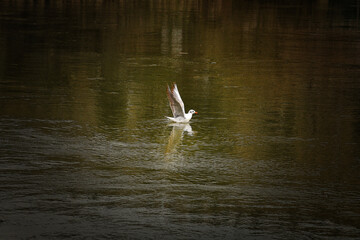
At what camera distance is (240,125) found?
515 inches

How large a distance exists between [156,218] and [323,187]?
2538 millimetres

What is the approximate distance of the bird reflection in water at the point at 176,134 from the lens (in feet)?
37.4

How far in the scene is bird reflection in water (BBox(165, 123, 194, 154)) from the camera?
37.4 ft

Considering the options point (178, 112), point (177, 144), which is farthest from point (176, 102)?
point (177, 144)

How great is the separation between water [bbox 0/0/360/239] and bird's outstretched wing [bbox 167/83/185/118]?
265 millimetres

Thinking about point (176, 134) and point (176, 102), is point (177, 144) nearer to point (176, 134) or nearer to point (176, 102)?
point (176, 134)

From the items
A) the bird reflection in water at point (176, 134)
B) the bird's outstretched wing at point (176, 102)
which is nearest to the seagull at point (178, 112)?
the bird's outstretched wing at point (176, 102)

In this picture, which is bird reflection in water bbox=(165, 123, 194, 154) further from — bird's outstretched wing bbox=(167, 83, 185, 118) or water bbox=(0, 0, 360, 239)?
bird's outstretched wing bbox=(167, 83, 185, 118)

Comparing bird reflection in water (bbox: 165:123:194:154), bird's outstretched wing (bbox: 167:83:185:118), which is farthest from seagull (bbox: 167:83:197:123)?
bird reflection in water (bbox: 165:123:194:154)

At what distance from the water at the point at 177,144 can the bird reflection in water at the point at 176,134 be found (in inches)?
1.4

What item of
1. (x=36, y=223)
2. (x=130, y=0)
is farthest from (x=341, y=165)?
(x=130, y=0)

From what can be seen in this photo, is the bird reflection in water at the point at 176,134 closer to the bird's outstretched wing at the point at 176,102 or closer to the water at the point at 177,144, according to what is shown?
the water at the point at 177,144

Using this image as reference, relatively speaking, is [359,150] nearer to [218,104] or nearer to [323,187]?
[323,187]

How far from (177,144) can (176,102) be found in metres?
1.46
